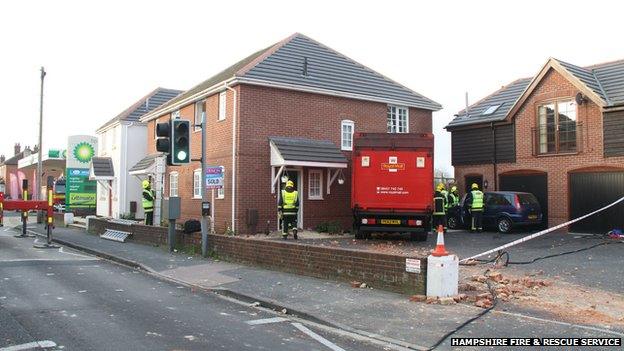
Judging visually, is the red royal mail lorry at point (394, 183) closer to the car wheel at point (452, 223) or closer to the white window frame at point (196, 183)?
the car wheel at point (452, 223)

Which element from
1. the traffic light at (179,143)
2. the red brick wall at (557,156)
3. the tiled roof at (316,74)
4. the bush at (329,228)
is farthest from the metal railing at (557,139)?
the traffic light at (179,143)

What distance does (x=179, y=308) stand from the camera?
8383 millimetres

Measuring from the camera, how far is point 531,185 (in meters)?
21.7

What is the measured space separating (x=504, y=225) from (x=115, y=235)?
1376cm

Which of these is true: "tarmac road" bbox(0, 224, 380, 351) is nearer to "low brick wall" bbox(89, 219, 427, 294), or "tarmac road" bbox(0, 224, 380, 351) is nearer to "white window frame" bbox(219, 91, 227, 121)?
"low brick wall" bbox(89, 219, 427, 294)

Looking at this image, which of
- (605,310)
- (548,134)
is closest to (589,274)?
(605,310)

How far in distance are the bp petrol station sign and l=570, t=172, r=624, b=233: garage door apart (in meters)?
27.2

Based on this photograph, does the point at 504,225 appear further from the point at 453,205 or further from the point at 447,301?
the point at 447,301

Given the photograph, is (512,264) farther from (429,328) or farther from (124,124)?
(124,124)

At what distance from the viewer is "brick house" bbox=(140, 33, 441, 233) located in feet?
63.4

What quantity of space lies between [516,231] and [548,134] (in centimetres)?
400

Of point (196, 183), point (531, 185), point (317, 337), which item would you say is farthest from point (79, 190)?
point (317, 337)

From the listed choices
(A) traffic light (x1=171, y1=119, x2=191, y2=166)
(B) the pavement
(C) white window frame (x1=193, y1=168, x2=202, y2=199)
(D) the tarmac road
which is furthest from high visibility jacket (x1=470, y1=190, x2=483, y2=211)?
(D) the tarmac road

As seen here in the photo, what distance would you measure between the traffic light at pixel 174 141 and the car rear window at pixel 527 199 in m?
12.4
